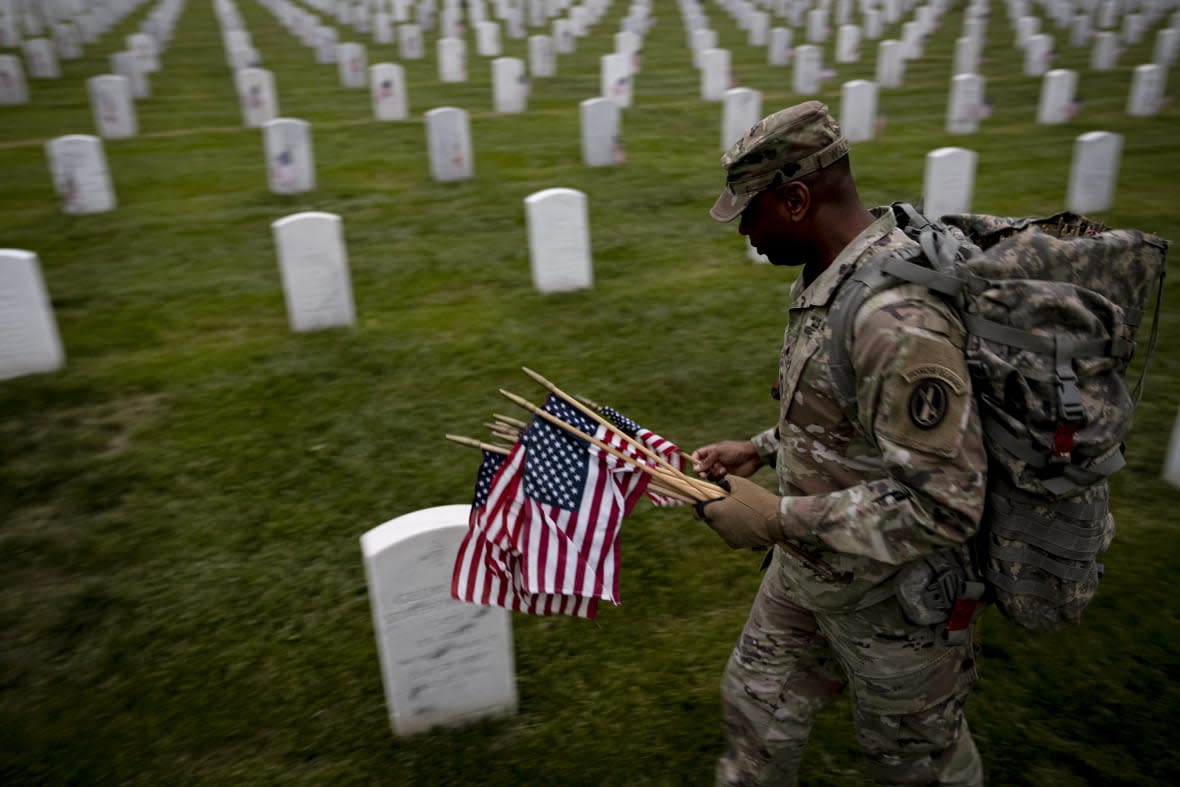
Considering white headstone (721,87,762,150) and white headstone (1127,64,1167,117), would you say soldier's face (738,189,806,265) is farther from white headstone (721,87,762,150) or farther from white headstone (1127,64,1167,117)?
white headstone (1127,64,1167,117)

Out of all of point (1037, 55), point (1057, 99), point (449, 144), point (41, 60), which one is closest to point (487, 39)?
point (41, 60)

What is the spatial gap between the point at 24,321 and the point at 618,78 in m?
10.6

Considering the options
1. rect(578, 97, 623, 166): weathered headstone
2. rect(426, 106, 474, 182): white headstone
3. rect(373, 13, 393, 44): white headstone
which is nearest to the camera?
rect(426, 106, 474, 182): white headstone

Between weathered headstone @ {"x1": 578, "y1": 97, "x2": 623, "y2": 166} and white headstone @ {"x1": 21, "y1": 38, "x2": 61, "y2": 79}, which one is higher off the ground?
white headstone @ {"x1": 21, "y1": 38, "x2": 61, "y2": 79}

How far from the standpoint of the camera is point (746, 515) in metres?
2.17

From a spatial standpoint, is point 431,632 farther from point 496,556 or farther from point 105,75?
point 105,75

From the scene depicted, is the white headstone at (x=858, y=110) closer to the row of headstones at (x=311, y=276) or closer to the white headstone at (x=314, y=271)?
the row of headstones at (x=311, y=276)

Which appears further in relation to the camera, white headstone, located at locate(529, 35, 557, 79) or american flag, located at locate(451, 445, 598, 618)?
white headstone, located at locate(529, 35, 557, 79)

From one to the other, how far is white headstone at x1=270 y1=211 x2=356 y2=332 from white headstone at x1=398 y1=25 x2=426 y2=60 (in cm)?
1454

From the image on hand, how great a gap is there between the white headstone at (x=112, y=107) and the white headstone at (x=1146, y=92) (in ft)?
48.3

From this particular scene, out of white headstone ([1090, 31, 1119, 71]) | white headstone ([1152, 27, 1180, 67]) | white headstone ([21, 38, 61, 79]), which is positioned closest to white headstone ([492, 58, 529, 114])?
white headstone ([21, 38, 61, 79])

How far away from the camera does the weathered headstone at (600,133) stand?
11102 millimetres

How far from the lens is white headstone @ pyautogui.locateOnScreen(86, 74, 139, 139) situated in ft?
41.0

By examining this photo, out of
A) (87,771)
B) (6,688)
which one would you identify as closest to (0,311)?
(6,688)
